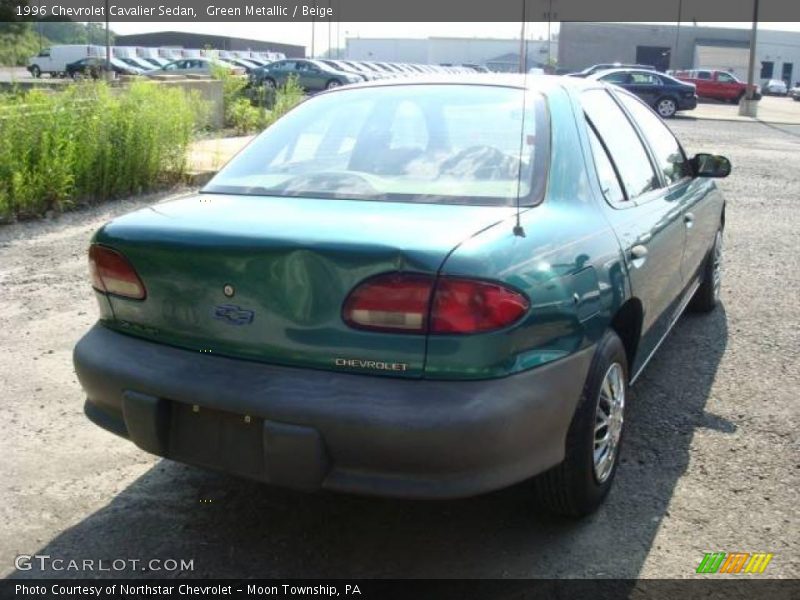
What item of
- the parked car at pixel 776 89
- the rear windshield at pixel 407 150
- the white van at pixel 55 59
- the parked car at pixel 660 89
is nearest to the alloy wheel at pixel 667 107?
the parked car at pixel 660 89

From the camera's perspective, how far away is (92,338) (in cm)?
306

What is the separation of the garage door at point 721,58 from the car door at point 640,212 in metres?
66.5

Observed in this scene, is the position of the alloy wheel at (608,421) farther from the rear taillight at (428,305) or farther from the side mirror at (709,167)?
the side mirror at (709,167)

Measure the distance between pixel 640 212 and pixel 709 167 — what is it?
149cm

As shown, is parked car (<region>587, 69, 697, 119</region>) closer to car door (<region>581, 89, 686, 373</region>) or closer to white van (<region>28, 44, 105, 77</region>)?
car door (<region>581, 89, 686, 373</region>)

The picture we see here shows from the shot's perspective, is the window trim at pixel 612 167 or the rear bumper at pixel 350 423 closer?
the rear bumper at pixel 350 423

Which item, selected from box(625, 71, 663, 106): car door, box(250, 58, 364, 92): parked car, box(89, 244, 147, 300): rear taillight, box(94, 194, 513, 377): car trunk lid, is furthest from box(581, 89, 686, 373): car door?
box(250, 58, 364, 92): parked car

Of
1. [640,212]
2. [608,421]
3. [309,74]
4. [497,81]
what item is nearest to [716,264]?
[640,212]

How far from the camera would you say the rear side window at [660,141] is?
14.6 feet

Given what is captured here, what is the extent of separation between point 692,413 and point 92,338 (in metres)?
2.85

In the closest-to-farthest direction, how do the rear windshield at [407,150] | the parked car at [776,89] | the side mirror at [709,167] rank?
the rear windshield at [407,150] < the side mirror at [709,167] < the parked car at [776,89]

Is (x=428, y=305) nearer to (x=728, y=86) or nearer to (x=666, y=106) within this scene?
(x=666, y=106)

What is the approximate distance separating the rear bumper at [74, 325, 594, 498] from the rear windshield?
2.53 ft

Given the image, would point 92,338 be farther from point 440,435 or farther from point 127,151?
point 127,151
